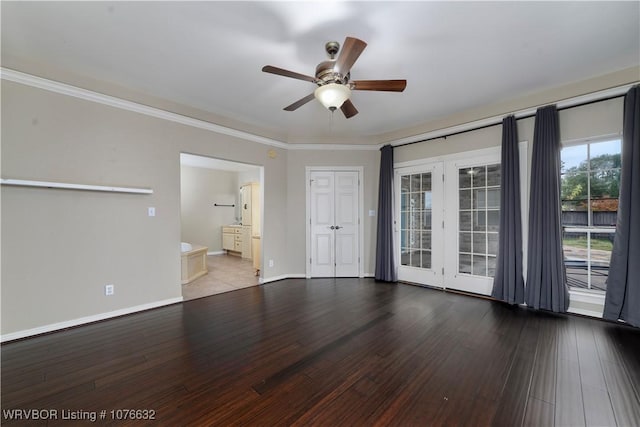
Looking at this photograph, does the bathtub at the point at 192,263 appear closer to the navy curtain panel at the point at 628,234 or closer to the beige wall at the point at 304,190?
the beige wall at the point at 304,190

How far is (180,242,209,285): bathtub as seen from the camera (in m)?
4.72

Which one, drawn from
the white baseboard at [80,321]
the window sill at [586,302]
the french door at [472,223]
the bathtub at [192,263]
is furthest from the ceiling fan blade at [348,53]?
the bathtub at [192,263]

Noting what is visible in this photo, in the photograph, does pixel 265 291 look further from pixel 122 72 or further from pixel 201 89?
pixel 122 72

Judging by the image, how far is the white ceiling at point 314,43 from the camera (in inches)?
80.5

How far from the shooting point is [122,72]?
9.46 feet

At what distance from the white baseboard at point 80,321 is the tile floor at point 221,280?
41 centimetres

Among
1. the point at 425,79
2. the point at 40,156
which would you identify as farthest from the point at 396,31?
the point at 40,156

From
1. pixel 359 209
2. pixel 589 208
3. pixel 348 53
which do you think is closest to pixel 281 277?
pixel 359 209

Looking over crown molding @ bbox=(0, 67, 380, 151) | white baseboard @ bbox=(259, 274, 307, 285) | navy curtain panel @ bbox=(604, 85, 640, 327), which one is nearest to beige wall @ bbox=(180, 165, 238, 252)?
crown molding @ bbox=(0, 67, 380, 151)

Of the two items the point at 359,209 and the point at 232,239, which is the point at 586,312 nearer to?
the point at 359,209

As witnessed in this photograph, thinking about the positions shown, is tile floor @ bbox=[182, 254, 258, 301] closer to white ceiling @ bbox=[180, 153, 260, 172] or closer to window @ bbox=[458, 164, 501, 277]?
white ceiling @ bbox=[180, 153, 260, 172]

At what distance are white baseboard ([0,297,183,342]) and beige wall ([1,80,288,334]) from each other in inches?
1.8

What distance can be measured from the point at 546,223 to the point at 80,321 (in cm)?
571

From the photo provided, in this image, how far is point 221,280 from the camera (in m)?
4.94
